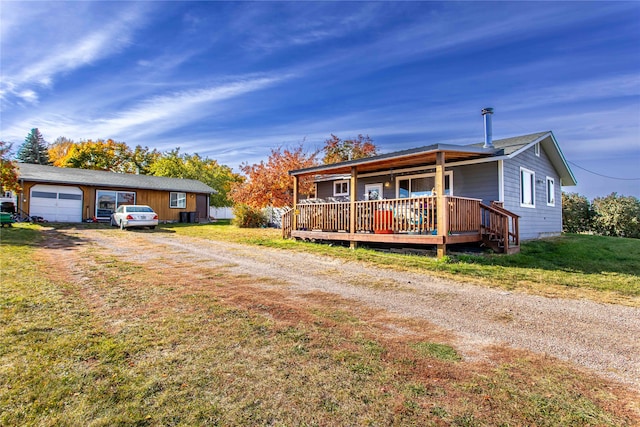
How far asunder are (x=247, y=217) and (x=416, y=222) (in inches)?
537

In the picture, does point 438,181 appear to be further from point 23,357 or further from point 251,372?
point 23,357

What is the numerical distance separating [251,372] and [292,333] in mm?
924

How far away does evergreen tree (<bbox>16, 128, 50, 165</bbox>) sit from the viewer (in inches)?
1768

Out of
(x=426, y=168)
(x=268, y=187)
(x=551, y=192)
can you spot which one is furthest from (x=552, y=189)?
(x=268, y=187)

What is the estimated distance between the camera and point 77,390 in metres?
2.40

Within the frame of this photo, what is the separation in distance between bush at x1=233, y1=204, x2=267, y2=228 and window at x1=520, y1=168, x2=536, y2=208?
1479cm

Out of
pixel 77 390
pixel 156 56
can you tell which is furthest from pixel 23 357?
pixel 156 56

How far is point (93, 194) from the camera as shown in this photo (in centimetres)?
2331

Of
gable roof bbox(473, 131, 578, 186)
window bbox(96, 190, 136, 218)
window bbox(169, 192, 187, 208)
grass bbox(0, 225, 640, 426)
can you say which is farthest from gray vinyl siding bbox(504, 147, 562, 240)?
window bbox(96, 190, 136, 218)

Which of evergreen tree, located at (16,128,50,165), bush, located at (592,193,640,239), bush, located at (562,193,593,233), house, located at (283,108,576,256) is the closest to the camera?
house, located at (283,108,576,256)

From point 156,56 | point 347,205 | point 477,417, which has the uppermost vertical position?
point 156,56

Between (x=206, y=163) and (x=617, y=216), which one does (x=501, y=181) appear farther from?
(x=206, y=163)

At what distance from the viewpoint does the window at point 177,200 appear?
26.9 metres

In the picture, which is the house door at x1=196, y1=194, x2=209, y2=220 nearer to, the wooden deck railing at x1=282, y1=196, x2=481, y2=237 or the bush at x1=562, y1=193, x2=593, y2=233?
the wooden deck railing at x1=282, y1=196, x2=481, y2=237
